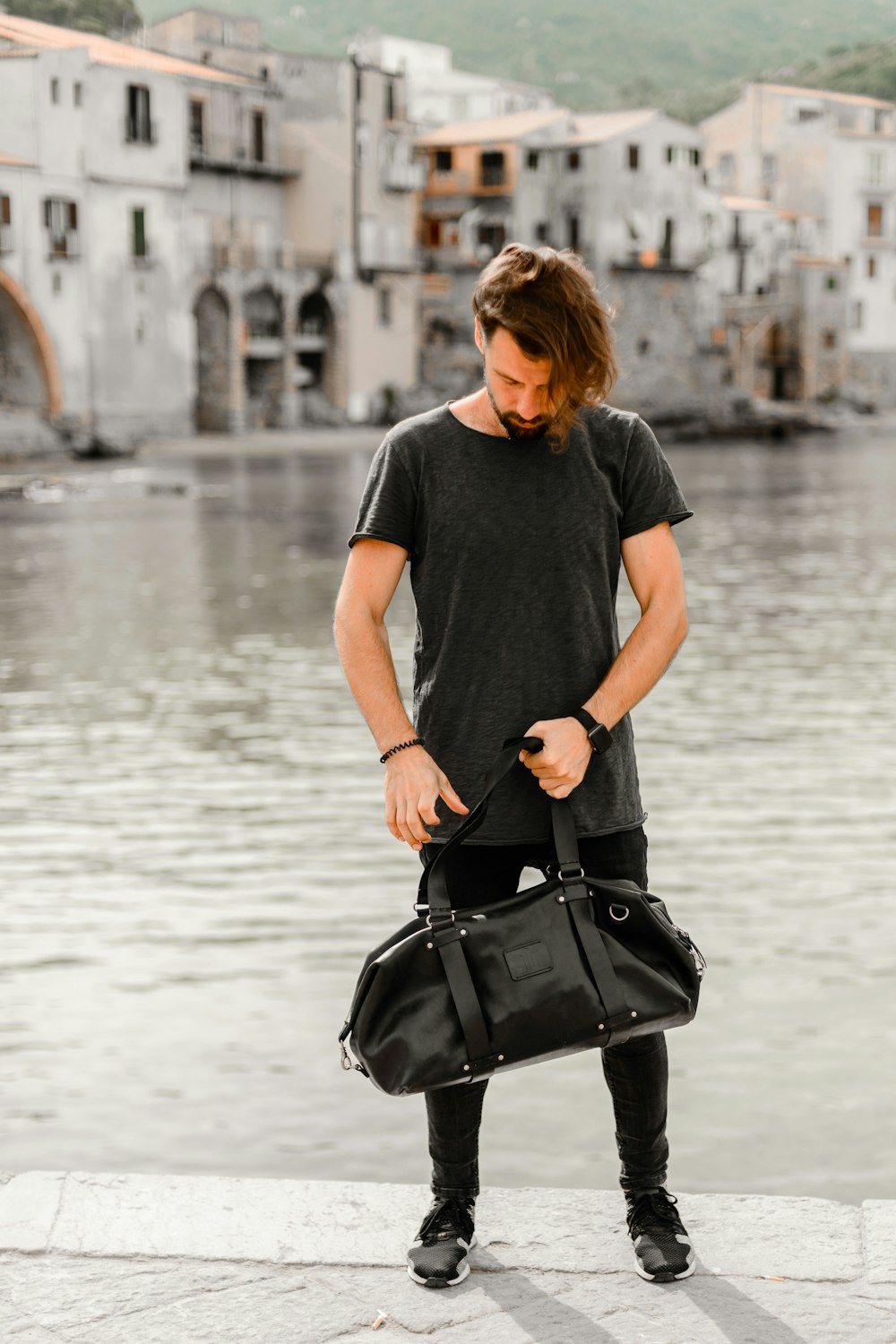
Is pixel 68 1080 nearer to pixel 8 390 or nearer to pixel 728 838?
pixel 728 838

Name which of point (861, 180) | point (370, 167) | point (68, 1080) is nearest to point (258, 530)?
point (68, 1080)

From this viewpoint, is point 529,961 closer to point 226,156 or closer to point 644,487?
point 644,487

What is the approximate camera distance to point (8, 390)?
162ft

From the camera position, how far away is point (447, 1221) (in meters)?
3.35

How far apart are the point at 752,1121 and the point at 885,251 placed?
269 ft

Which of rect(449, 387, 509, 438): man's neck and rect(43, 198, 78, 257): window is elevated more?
rect(43, 198, 78, 257): window

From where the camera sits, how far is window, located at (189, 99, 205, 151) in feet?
186

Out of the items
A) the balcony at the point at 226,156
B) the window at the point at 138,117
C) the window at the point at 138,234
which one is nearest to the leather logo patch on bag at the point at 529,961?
the window at the point at 138,234

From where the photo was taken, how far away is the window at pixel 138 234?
52469 millimetres

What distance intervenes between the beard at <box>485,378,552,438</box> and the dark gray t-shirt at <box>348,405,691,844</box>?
0.9 inches

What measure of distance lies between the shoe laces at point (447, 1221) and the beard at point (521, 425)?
4.46 ft

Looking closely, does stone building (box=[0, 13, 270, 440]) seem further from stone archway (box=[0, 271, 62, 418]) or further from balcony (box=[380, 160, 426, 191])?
balcony (box=[380, 160, 426, 191])

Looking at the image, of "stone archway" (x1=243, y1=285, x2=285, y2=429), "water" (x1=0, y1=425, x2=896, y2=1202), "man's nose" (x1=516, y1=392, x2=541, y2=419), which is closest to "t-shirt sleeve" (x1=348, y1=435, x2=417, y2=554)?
"man's nose" (x1=516, y1=392, x2=541, y2=419)

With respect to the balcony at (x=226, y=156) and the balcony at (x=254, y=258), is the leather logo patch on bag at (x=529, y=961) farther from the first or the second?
the balcony at (x=226, y=156)
